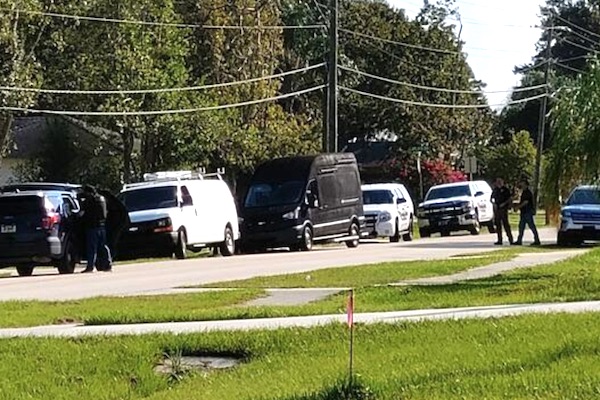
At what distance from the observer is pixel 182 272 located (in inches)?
969

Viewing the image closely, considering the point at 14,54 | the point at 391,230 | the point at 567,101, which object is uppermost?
the point at 14,54

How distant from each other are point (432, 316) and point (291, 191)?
20328mm

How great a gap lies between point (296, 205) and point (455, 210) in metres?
12.0

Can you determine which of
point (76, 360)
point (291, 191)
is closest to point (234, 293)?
point (76, 360)

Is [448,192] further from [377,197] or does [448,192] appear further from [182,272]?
[182,272]

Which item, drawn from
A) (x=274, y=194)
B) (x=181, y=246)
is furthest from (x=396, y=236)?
(x=181, y=246)

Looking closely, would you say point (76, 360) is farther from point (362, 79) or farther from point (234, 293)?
point (362, 79)

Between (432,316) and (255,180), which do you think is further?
(255,180)

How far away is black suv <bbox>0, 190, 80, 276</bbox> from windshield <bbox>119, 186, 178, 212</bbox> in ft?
17.7

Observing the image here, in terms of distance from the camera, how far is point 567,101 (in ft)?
62.8

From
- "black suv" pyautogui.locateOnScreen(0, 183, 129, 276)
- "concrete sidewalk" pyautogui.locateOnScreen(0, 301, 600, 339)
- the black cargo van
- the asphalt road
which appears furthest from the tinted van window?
"concrete sidewalk" pyautogui.locateOnScreen(0, 301, 600, 339)

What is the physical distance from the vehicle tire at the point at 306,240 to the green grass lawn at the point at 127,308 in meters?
14.3

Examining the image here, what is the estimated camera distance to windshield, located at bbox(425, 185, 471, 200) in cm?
4481

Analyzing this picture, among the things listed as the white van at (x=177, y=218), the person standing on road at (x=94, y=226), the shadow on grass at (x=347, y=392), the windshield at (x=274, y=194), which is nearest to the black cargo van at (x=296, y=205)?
the windshield at (x=274, y=194)
